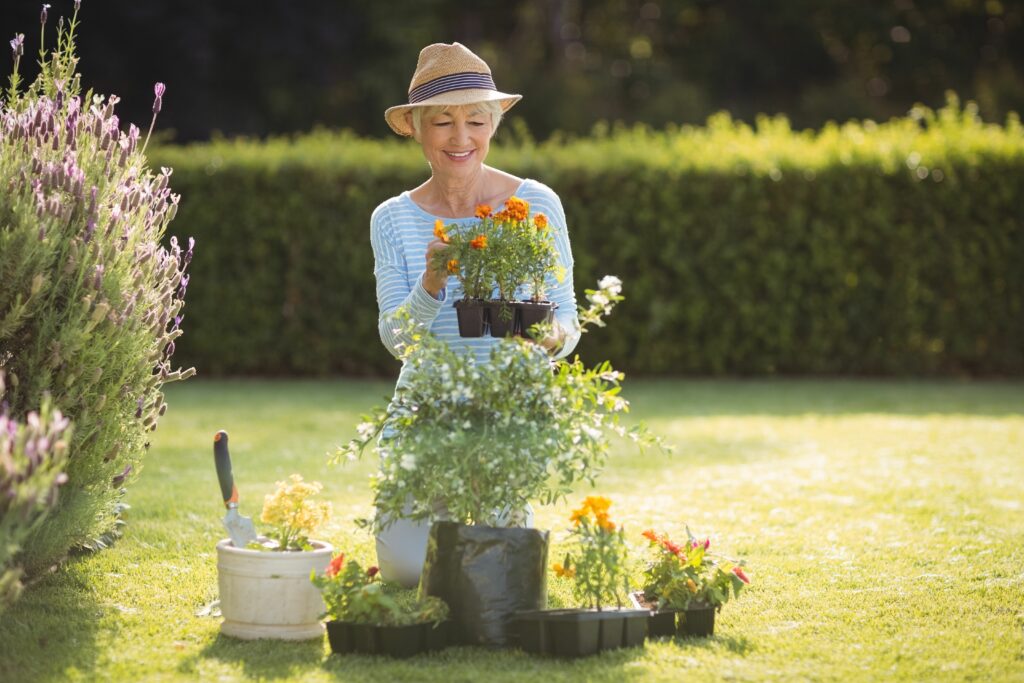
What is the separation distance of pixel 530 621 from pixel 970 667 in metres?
1.33

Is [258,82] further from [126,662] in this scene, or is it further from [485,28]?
[126,662]

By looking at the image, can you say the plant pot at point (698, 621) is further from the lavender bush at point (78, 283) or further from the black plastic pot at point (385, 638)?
the lavender bush at point (78, 283)

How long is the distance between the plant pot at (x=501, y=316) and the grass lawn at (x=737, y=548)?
1046 millimetres

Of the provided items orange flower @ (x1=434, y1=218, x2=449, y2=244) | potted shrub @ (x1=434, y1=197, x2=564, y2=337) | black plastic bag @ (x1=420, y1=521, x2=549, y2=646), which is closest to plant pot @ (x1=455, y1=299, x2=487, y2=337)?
potted shrub @ (x1=434, y1=197, x2=564, y2=337)

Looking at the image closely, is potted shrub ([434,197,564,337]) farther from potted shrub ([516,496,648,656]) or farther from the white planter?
the white planter

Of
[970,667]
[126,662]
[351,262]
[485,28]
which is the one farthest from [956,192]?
[485,28]

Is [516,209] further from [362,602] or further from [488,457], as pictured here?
[362,602]

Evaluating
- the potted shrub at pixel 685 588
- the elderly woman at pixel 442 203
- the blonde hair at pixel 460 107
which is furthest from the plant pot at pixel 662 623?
the blonde hair at pixel 460 107

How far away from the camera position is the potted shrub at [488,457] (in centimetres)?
389

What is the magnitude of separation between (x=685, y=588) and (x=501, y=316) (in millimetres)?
1084

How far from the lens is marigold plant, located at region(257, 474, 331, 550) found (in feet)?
13.4

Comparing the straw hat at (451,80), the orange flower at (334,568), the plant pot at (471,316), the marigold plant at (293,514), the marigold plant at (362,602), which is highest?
the straw hat at (451,80)

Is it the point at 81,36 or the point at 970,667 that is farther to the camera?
the point at 81,36

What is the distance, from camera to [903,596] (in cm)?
462
